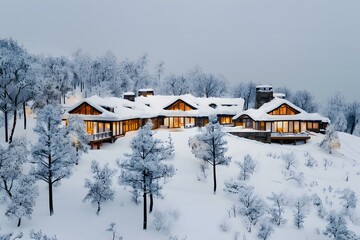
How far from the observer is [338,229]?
2059cm

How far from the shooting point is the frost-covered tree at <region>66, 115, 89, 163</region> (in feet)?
92.5

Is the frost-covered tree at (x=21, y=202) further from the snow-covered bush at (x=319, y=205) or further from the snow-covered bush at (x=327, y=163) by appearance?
the snow-covered bush at (x=327, y=163)

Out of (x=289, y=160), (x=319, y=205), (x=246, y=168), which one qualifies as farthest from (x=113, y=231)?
(x=289, y=160)

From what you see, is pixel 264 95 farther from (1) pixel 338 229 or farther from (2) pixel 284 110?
(1) pixel 338 229

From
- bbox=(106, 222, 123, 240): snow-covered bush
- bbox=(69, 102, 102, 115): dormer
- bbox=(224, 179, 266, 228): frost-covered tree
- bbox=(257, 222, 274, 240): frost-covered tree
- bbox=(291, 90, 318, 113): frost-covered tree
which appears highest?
bbox=(291, 90, 318, 113): frost-covered tree

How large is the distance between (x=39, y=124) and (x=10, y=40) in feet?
56.7

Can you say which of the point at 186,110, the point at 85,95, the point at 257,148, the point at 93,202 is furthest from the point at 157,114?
the point at 85,95

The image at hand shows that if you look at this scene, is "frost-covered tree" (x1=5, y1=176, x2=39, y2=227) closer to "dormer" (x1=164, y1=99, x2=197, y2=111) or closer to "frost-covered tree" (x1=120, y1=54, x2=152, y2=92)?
"dormer" (x1=164, y1=99, x2=197, y2=111)

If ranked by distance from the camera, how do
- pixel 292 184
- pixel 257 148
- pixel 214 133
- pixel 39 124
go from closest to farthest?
pixel 39 124 < pixel 214 133 < pixel 292 184 < pixel 257 148

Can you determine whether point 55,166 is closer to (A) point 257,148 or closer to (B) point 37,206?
(B) point 37,206

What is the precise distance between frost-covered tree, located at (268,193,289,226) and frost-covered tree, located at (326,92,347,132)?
49005mm

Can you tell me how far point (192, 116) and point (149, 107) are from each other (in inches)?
271

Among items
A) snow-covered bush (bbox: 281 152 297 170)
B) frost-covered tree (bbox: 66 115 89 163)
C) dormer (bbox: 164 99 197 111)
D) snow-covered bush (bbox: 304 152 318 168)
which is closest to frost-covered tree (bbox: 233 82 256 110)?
dormer (bbox: 164 99 197 111)

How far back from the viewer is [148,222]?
880 inches
